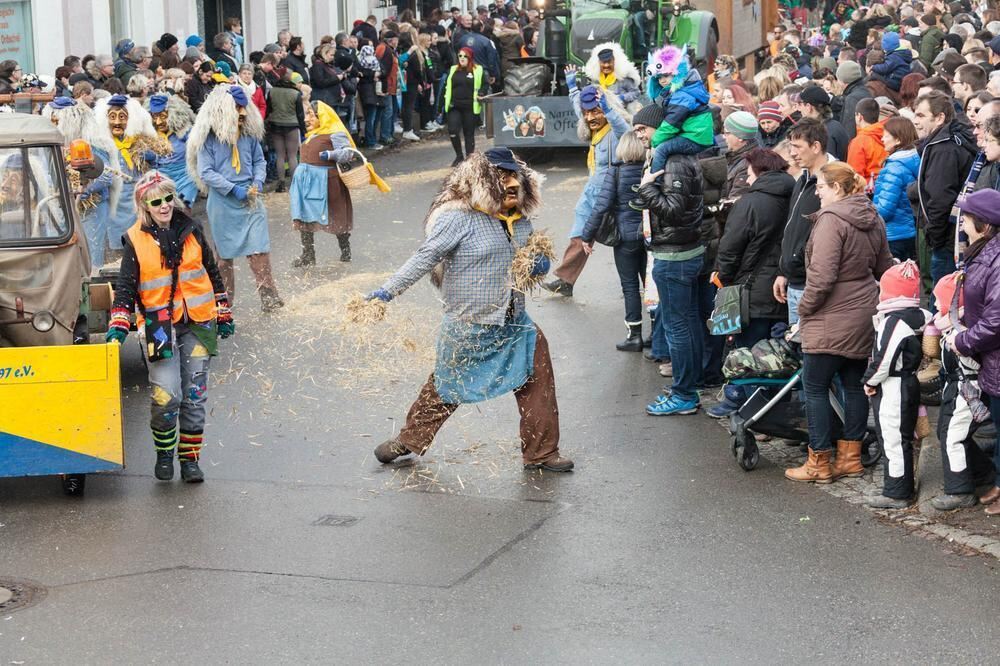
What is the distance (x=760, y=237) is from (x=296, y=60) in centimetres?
1589

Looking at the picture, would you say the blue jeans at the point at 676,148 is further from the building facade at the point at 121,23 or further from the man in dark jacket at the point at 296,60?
the building facade at the point at 121,23

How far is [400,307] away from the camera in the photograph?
12328 millimetres

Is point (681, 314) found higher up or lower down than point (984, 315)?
lower down

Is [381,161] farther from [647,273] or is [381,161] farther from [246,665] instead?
[246,665]

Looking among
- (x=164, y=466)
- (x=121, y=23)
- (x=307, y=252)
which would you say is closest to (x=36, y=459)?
(x=164, y=466)

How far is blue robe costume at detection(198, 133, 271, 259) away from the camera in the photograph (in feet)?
41.8

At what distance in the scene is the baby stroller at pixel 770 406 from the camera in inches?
323

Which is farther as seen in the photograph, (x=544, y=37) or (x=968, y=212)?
(x=544, y=37)

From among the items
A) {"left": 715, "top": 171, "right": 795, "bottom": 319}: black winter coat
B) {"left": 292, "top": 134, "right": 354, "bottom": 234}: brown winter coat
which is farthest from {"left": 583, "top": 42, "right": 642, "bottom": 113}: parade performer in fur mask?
{"left": 715, "top": 171, "right": 795, "bottom": 319}: black winter coat

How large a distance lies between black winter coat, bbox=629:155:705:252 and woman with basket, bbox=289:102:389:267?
19.3 ft

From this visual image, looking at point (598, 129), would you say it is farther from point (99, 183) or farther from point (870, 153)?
point (99, 183)

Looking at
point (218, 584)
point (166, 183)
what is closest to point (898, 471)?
point (218, 584)

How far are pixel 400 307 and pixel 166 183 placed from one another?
435 cm

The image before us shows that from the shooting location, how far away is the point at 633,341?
11.2m
